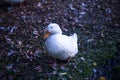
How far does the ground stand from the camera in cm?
348

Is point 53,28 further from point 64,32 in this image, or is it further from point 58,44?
point 64,32

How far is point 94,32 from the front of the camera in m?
4.21

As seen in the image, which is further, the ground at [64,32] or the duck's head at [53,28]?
the ground at [64,32]

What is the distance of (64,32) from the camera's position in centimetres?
416

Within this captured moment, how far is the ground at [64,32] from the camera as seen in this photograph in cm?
348

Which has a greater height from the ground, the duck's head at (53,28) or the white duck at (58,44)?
the duck's head at (53,28)

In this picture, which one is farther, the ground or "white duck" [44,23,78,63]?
the ground

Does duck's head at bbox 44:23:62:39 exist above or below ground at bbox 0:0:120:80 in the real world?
above

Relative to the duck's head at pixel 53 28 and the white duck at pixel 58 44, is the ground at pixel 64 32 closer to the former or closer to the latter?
the white duck at pixel 58 44

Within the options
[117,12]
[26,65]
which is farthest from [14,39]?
[117,12]

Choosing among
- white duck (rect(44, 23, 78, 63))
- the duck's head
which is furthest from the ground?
the duck's head

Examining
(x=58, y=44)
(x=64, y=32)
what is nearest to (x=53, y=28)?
(x=58, y=44)

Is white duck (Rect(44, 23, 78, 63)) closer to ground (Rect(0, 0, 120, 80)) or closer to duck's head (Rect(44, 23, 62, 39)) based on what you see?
duck's head (Rect(44, 23, 62, 39))

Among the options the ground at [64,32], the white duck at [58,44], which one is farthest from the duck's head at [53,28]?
the ground at [64,32]
